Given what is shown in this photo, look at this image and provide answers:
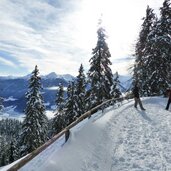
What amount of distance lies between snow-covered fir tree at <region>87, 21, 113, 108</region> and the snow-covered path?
21.5 metres

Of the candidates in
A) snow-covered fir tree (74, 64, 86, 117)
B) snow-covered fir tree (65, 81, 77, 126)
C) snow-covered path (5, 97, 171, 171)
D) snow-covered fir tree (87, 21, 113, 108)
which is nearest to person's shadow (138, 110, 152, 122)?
snow-covered path (5, 97, 171, 171)

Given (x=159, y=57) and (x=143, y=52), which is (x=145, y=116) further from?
(x=143, y=52)

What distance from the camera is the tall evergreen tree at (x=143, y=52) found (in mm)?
48438

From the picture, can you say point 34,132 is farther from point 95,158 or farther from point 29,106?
point 95,158

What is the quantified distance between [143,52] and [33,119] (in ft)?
71.5

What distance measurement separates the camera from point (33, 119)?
138 ft

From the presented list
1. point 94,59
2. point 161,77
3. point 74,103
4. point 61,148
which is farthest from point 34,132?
point 61,148

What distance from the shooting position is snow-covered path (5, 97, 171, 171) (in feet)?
37.2

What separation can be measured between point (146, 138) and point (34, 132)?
90.3 feet

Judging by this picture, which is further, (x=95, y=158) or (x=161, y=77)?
(x=161, y=77)

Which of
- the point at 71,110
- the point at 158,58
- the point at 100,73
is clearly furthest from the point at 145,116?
the point at 71,110

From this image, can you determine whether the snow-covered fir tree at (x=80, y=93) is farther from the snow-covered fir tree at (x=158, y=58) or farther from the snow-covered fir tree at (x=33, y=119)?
the snow-covered fir tree at (x=158, y=58)

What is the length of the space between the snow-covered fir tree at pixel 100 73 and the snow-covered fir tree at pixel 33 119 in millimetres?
7174

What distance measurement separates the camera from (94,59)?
43000 millimetres
